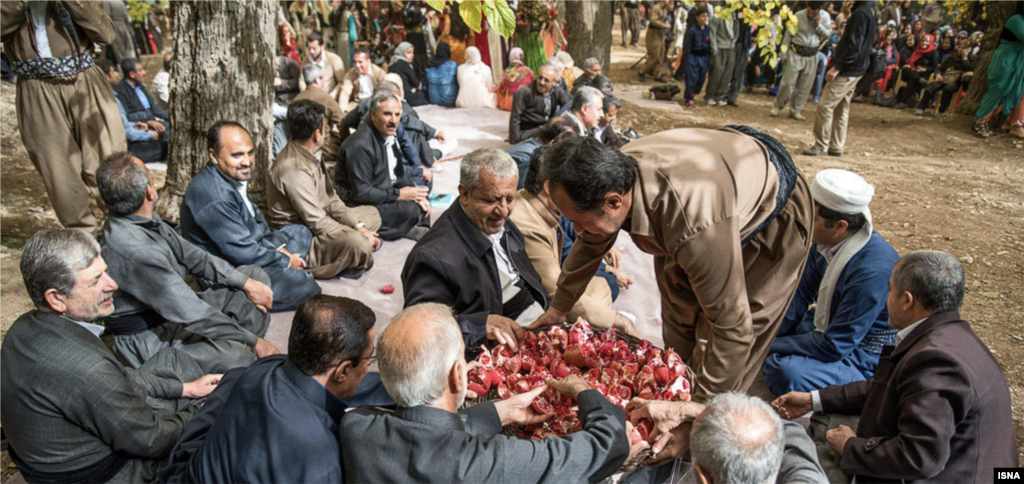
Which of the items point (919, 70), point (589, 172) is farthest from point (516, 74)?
point (589, 172)

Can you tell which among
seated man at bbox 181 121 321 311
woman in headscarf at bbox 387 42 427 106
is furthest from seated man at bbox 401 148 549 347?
woman in headscarf at bbox 387 42 427 106

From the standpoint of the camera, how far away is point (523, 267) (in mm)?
3391

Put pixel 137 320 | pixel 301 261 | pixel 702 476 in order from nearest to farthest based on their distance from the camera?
pixel 702 476 → pixel 137 320 → pixel 301 261

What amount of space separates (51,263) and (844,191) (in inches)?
136

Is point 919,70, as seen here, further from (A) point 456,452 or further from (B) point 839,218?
(A) point 456,452

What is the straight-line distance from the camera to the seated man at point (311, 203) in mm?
A: 4520

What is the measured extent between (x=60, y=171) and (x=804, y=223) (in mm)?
5147

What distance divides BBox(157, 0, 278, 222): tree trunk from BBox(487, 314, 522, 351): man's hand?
3.19 metres

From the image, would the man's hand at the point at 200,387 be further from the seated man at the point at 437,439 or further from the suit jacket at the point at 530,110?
the suit jacket at the point at 530,110

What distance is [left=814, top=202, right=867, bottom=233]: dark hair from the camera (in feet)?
9.84

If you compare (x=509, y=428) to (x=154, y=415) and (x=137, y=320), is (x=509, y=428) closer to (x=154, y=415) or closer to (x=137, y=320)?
(x=154, y=415)

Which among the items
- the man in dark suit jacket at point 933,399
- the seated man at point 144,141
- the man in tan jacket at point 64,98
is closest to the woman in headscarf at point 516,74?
the seated man at point 144,141

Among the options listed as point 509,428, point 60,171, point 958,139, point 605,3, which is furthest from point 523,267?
point 958,139

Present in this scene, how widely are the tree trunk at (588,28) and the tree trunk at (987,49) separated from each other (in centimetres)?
608
